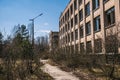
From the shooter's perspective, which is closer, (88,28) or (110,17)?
(110,17)

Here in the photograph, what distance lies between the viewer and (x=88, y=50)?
76.9 feet

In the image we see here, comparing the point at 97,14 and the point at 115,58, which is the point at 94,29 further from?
the point at 115,58

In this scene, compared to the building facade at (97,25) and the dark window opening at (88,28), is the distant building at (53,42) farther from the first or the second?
the dark window opening at (88,28)

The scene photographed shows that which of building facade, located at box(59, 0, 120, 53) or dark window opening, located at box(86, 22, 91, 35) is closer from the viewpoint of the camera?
building facade, located at box(59, 0, 120, 53)

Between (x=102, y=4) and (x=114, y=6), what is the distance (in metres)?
3.82


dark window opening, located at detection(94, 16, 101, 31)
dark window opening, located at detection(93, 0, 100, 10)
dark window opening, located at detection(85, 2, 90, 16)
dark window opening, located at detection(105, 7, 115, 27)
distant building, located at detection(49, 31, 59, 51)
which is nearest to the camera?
dark window opening, located at detection(105, 7, 115, 27)

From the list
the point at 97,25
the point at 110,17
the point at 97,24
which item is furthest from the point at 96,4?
the point at 110,17

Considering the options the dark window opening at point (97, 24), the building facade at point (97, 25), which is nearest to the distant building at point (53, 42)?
the building facade at point (97, 25)

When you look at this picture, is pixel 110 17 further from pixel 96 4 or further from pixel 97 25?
pixel 96 4

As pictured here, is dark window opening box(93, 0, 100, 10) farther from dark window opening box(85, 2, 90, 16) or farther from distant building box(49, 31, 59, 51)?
distant building box(49, 31, 59, 51)

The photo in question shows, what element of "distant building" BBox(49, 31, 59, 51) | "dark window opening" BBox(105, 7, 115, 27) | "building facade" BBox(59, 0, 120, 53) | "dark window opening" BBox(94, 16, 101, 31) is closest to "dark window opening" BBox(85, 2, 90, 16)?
"building facade" BBox(59, 0, 120, 53)

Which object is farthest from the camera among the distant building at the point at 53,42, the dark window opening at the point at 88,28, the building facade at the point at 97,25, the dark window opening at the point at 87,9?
the distant building at the point at 53,42

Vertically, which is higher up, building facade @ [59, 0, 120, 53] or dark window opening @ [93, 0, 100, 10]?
dark window opening @ [93, 0, 100, 10]

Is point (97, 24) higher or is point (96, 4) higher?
point (96, 4)
